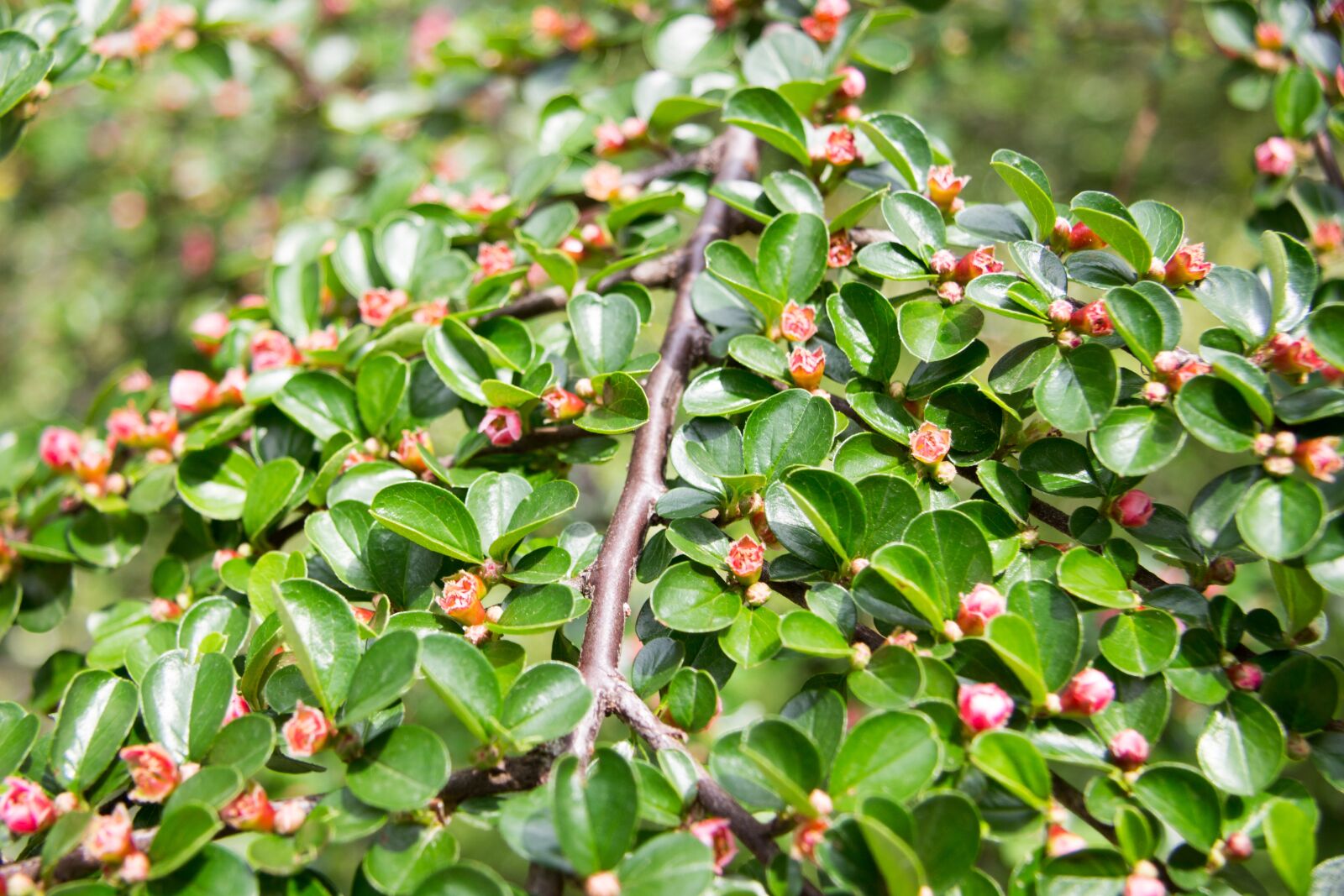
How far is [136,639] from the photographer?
1.02 meters

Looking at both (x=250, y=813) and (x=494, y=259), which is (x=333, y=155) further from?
(x=250, y=813)

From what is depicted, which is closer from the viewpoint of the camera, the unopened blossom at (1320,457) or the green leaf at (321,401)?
the unopened blossom at (1320,457)

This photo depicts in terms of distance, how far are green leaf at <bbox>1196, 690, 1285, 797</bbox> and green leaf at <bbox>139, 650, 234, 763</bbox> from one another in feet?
2.53

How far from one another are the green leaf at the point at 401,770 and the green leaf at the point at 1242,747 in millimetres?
581

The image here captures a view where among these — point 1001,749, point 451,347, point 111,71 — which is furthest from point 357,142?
point 1001,749

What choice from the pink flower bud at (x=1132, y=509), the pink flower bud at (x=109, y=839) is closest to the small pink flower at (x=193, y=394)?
the pink flower bud at (x=109, y=839)

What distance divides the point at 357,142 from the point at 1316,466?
1960 mm

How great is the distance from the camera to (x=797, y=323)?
89 centimetres

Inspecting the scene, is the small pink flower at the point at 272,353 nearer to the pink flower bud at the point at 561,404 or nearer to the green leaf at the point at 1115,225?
the pink flower bud at the point at 561,404

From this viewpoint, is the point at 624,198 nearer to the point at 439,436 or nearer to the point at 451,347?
the point at 451,347

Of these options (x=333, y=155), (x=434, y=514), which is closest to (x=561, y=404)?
(x=434, y=514)

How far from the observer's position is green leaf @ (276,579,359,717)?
0.72 metres

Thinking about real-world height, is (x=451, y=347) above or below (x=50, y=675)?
above

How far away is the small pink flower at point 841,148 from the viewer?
41.1 inches
